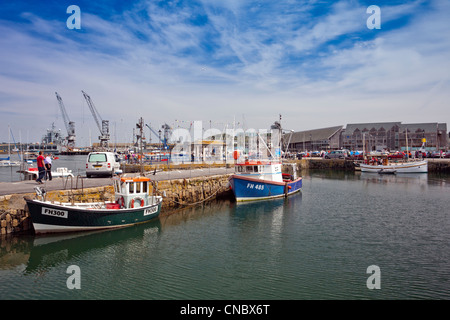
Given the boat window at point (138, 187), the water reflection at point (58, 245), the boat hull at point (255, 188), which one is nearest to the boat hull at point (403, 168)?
the boat hull at point (255, 188)

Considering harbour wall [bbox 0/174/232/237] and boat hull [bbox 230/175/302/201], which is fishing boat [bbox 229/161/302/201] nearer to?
boat hull [bbox 230/175/302/201]

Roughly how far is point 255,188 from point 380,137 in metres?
96.6

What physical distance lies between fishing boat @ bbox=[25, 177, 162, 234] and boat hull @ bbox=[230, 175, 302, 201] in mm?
9327

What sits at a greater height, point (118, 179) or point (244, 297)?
point (118, 179)

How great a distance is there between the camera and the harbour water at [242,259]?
36.3ft

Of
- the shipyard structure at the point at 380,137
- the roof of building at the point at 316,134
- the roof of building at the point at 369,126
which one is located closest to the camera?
the shipyard structure at the point at 380,137

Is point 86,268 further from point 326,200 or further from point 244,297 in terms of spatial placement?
point 326,200

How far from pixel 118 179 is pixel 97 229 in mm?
3334

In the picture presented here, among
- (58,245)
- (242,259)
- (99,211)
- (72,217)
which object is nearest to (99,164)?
(99,211)

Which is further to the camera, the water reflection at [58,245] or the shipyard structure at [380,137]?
the shipyard structure at [380,137]

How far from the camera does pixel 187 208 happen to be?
2580 cm

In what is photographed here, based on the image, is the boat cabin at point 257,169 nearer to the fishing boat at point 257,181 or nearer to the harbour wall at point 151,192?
the fishing boat at point 257,181

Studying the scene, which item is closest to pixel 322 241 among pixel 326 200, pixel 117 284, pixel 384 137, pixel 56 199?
pixel 117 284
